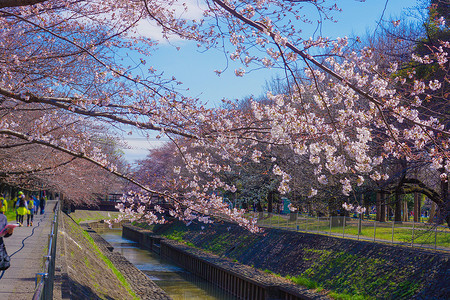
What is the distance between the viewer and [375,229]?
67.5ft

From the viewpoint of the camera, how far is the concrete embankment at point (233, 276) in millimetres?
19422

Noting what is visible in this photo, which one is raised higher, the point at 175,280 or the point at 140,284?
the point at 140,284

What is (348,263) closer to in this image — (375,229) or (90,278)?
(375,229)

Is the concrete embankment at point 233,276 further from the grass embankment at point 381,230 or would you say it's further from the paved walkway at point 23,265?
the paved walkway at point 23,265

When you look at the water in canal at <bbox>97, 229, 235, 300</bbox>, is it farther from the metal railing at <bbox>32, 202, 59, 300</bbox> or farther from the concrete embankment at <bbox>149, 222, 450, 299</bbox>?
the metal railing at <bbox>32, 202, 59, 300</bbox>

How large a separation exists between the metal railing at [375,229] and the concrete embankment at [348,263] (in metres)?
0.74

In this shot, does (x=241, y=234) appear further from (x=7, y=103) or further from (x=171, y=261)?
(x=7, y=103)

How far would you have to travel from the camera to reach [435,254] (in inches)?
601

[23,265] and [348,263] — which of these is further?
[348,263]

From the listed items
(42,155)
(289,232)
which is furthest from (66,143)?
(289,232)

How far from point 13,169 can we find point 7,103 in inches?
262

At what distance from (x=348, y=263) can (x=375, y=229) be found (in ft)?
8.27

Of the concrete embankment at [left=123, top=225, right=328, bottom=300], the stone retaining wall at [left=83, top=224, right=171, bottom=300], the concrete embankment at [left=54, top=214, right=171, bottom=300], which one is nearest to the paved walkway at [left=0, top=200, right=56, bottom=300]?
the concrete embankment at [left=54, top=214, right=171, bottom=300]

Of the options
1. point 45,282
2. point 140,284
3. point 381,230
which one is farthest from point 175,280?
point 45,282
